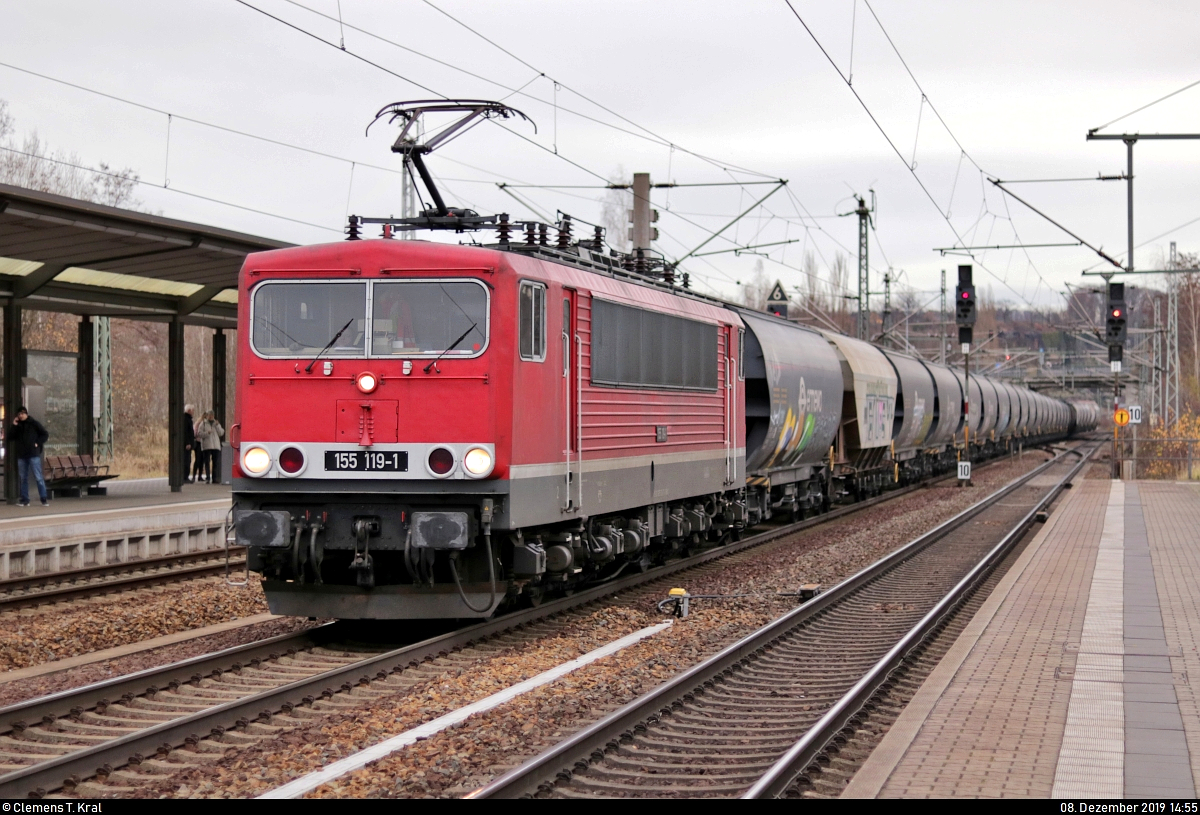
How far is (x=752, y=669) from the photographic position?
9820 millimetres

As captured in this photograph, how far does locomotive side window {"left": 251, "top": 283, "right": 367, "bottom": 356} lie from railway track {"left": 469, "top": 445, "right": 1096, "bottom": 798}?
4013 millimetres

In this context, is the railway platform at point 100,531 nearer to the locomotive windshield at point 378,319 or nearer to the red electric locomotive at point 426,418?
the red electric locomotive at point 426,418

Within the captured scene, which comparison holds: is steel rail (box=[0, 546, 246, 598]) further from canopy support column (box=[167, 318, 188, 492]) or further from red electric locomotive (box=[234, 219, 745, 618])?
canopy support column (box=[167, 318, 188, 492])

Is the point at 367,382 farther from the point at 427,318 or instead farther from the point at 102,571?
the point at 102,571

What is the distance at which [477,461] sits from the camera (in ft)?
32.8

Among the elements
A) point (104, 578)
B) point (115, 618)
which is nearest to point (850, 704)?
point (115, 618)

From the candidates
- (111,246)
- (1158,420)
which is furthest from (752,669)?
(1158,420)

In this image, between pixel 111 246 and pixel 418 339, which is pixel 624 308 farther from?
pixel 111 246

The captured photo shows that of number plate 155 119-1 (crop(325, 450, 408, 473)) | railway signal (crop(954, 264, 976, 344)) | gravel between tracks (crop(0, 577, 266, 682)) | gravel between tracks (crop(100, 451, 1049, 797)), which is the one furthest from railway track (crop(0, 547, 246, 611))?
railway signal (crop(954, 264, 976, 344))

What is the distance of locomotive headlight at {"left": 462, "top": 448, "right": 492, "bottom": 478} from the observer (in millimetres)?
9977

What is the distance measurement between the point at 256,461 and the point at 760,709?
15.2ft

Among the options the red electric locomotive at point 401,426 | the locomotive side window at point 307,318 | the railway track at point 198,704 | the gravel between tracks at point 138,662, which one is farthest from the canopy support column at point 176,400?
the railway track at point 198,704

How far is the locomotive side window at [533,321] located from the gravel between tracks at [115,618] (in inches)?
181
